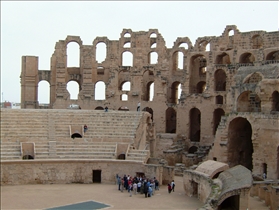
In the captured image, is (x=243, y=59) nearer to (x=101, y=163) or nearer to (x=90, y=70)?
(x=90, y=70)

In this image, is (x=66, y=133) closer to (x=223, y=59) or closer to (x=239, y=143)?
Answer: (x=239, y=143)

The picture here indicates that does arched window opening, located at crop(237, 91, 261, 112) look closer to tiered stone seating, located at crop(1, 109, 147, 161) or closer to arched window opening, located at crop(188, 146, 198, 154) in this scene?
arched window opening, located at crop(188, 146, 198, 154)

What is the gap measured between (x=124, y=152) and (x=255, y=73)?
1196cm

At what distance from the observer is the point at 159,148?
36750mm

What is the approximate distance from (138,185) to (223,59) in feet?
67.5

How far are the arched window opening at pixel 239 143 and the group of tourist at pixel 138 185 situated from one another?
29.0 ft

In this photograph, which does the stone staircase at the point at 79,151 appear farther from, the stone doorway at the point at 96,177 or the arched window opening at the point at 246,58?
the arched window opening at the point at 246,58

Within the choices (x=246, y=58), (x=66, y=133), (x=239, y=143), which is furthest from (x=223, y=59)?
(x=66, y=133)

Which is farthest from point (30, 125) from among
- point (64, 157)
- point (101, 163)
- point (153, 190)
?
point (153, 190)

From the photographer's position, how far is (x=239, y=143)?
105 feet

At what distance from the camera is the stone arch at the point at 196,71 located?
1575 inches

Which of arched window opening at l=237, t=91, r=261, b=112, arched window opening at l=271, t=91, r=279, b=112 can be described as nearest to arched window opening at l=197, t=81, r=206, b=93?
arched window opening at l=237, t=91, r=261, b=112

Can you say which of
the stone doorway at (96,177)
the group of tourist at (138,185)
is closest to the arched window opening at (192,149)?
the stone doorway at (96,177)

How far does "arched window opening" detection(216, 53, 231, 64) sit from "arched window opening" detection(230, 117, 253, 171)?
8.52 m
